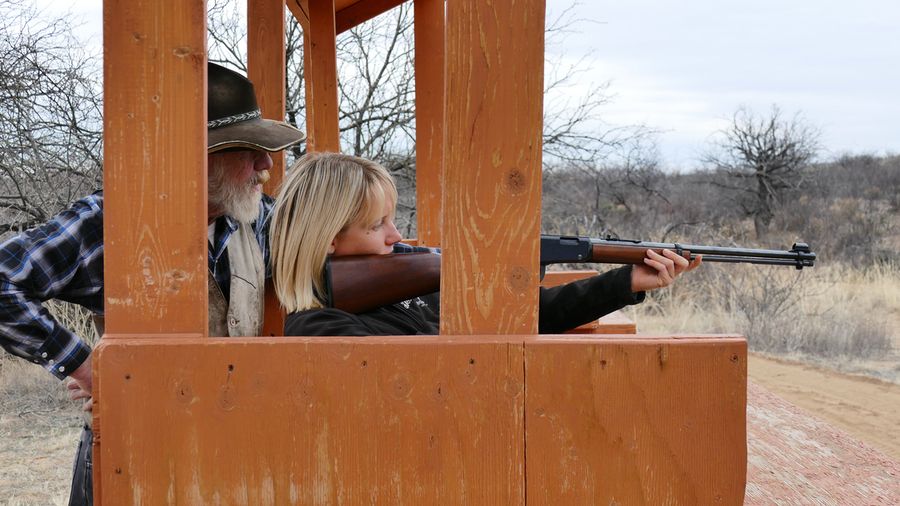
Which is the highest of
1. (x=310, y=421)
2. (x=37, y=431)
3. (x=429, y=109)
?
(x=429, y=109)

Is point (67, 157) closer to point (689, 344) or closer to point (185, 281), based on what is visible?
point (185, 281)

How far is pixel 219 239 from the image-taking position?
259 centimetres

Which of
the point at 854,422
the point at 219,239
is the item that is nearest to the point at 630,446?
the point at 219,239

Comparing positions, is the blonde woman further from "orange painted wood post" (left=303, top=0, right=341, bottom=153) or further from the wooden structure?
"orange painted wood post" (left=303, top=0, right=341, bottom=153)

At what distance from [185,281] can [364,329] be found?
55 centimetres

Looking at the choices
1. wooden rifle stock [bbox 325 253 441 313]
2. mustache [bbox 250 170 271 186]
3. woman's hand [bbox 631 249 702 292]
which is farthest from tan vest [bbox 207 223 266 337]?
woman's hand [bbox 631 249 702 292]

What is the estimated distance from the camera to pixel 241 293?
98.7 inches

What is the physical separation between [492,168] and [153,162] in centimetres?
70

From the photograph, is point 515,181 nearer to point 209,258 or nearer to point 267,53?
point 209,258

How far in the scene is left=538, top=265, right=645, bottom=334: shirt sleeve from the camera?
2.68m

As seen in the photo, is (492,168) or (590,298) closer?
(492,168)

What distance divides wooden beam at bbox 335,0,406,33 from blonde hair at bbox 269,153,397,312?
7.97ft

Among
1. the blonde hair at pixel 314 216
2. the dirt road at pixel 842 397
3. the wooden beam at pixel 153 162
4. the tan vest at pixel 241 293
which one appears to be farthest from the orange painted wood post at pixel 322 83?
the dirt road at pixel 842 397

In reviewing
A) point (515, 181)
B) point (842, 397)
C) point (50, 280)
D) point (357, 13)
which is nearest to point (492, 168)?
point (515, 181)
